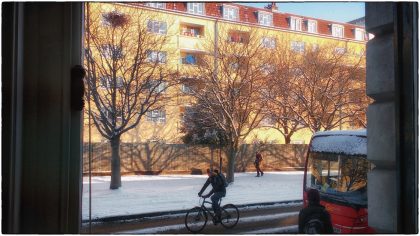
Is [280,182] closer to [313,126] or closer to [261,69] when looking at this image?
[313,126]

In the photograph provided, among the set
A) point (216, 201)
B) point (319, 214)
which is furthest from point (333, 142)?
point (216, 201)

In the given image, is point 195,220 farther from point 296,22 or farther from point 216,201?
point 296,22

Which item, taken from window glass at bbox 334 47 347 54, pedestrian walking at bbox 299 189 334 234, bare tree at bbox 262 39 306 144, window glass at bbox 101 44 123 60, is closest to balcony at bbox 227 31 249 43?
bare tree at bbox 262 39 306 144

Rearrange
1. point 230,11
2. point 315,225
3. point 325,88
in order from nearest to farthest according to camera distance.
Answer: point 230,11, point 315,225, point 325,88

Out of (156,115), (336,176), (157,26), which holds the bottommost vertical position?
(336,176)

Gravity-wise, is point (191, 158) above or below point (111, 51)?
below

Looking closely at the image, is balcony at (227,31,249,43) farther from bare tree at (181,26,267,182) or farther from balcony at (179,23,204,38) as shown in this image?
balcony at (179,23,204,38)

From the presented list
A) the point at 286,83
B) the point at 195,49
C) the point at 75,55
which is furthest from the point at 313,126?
the point at 75,55
